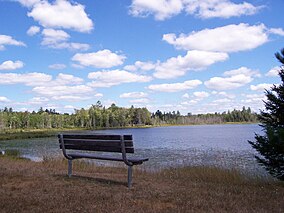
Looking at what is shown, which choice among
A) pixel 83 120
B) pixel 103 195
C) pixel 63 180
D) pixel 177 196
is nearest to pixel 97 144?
pixel 63 180

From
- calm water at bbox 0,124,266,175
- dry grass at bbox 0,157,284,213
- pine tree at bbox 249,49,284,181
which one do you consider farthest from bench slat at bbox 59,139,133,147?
calm water at bbox 0,124,266,175

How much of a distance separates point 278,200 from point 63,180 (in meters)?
5.05

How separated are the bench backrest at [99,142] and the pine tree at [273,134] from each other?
3.55 meters

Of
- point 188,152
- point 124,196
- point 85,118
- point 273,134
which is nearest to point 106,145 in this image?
point 124,196

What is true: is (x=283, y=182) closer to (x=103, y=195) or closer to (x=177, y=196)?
(x=177, y=196)

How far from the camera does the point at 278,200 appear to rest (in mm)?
6289

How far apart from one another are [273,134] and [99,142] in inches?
170

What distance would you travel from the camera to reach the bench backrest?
7684 mm

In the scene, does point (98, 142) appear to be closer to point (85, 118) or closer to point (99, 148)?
point (99, 148)

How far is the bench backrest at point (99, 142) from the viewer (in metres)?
7.68

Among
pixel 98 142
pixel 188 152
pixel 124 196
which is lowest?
pixel 188 152

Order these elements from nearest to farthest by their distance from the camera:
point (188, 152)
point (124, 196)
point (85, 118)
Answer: point (124, 196)
point (188, 152)
point (85, 118)

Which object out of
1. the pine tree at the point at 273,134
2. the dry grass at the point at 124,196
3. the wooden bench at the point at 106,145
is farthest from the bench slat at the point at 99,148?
the pine tree at the point at 273,134

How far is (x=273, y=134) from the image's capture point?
26.3ft
